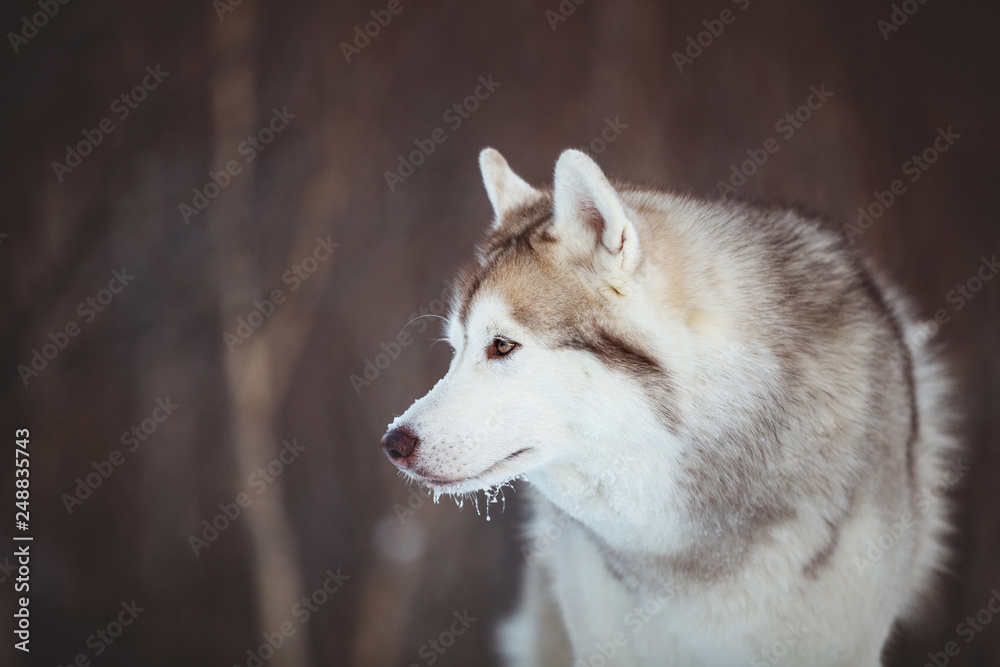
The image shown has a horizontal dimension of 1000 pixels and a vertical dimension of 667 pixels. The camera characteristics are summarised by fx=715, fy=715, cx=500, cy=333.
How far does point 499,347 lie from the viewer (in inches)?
50.7

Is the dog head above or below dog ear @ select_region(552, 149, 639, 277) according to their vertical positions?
below

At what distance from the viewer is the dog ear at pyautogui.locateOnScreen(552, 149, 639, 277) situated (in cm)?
112

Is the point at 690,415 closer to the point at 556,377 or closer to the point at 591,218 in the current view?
the point at 556,377

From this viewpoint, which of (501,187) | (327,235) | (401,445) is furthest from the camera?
(327,235)

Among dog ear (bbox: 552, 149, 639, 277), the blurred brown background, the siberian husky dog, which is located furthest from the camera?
the blurred brown background

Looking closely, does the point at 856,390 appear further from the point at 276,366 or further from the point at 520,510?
the point at 276,366

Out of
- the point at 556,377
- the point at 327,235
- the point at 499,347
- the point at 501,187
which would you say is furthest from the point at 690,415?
the point at 327,235

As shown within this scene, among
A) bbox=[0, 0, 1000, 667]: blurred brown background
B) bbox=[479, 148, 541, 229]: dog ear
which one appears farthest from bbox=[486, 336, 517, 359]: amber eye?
bbox=[0, 0, 1000, 667]: blurred brown background

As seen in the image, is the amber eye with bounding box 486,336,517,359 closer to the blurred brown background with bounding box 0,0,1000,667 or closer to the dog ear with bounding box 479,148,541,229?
the dog ear with bounding box 479,148,541,229

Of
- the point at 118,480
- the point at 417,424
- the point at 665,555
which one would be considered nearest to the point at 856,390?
the point at 665,555

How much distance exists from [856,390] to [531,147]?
4.39ft

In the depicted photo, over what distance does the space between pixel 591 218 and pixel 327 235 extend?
128 centimetres

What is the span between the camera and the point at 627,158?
2334 millimetres

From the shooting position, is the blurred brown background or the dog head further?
the blurred brown background
